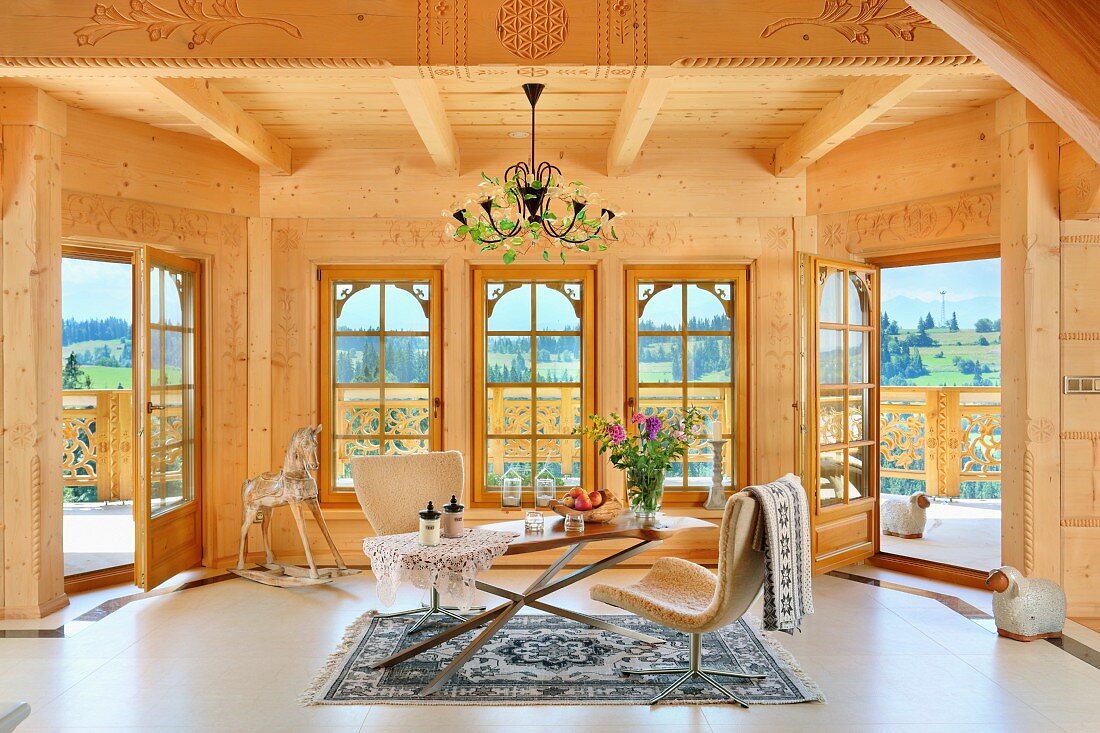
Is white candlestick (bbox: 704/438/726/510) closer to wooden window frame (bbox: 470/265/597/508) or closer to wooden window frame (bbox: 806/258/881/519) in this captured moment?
wooden window frame (bbox: 806/258/881/519)

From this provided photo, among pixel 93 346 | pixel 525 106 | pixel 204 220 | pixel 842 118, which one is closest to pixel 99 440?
pixel 93 346

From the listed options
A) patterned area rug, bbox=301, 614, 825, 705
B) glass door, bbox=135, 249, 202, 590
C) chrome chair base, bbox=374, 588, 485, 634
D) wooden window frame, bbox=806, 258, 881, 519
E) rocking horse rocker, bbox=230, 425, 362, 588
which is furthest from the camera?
wooden window frame, bbox=806, 258, 881, 519

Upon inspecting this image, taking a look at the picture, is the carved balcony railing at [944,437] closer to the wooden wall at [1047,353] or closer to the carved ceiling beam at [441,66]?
the wooden wall at [1047,353]

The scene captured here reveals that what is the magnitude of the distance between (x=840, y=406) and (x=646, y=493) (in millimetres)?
2201

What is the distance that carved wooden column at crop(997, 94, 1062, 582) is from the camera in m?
4.20

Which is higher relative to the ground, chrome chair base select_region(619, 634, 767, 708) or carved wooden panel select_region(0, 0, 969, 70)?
carved wooden panel select_region(0, 0, 969, 70)

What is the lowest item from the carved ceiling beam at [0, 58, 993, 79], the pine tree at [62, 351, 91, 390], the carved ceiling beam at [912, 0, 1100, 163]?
the pine tree at [62, 351, 91, 390]

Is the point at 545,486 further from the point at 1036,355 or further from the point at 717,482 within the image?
the point at 1036,355

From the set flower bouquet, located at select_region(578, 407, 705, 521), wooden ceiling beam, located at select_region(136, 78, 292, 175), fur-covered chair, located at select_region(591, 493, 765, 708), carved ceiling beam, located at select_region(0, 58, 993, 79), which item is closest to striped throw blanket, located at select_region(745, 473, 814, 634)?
fur-covered chair, located at select_region(591, 493, 765, 708)

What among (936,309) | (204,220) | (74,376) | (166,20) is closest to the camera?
(166,20)

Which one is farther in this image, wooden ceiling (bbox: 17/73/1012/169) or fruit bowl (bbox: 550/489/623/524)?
wooden ceiling (bbox: 17/73/1012/169)

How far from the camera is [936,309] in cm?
850

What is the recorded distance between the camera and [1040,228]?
421 cm

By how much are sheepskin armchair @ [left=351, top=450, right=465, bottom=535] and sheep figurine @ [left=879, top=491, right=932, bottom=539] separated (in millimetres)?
3767
